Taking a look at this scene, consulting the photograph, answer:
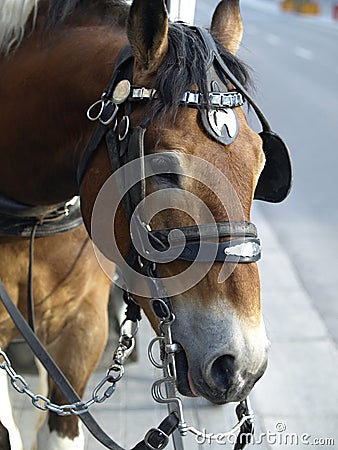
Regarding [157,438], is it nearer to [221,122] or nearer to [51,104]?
[221,122]

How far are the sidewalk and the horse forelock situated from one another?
158 centimetres

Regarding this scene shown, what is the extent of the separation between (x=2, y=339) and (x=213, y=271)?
1190 mm

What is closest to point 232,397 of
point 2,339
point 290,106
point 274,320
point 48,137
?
point 48,137

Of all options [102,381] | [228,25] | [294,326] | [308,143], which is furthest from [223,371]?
[308,143]

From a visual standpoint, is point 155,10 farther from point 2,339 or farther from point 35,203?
point 2,339

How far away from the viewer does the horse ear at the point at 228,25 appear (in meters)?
2.11

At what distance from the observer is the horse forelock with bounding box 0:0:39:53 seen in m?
2.24

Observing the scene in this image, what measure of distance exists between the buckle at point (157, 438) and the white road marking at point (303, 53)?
572 inches

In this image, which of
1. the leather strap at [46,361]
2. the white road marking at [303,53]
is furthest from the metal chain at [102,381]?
the white road marking at [303,53]

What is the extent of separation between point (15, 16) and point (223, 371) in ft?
4.08

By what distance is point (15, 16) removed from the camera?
2.24 m

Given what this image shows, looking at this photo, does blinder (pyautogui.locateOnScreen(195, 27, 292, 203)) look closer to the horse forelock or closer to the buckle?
the horse forelock

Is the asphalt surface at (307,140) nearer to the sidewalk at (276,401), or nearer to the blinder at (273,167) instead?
the blinder at (273,167)

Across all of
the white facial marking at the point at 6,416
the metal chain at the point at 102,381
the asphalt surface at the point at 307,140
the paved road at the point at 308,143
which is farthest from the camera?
the paved road at the point at 308,143
